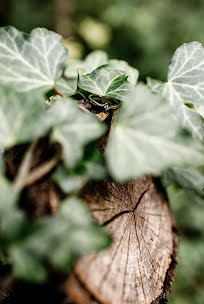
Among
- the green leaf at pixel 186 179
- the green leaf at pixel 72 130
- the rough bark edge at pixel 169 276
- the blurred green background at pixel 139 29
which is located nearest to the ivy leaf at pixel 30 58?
the green leaf at pixel 72 130

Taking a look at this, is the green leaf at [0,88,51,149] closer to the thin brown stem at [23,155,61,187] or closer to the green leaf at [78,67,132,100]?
the thin brown stem at [23,155,61,187]

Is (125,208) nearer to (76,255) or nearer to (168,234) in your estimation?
(168,234)

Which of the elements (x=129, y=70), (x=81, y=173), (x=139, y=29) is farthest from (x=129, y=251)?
(x=139, y=29)

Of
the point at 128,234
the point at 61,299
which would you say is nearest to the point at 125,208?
the point at 128,234

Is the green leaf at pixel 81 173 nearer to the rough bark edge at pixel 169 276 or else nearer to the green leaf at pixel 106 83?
the green leaf at pixel 106 83

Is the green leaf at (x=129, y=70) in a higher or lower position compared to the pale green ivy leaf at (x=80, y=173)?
higher

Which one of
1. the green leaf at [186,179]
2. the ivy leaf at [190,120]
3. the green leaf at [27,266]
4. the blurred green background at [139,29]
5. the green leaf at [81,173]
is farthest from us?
the blurred green background at [139,29]
